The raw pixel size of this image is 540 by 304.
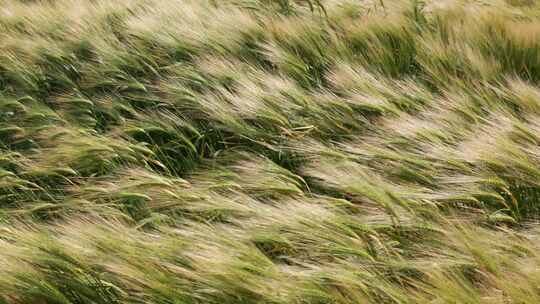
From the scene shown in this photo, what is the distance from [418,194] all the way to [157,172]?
3.07 feet

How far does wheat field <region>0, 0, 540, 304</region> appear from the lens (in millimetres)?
1363

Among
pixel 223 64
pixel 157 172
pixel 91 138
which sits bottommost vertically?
pixel 157 172

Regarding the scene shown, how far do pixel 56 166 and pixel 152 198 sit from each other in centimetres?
42

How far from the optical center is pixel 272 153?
198 cm

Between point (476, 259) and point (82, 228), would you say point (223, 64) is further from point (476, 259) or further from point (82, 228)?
point (476, 259)

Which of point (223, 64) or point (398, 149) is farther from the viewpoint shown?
point (223, 64)

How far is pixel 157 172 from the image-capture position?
2.01 meters

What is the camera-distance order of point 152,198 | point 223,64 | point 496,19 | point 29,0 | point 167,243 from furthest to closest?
point 29,0
point 496,19
point 223,64
point 152,198
point 167,243

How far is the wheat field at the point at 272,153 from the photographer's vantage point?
136cm

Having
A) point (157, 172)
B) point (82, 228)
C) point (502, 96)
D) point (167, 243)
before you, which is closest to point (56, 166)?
point (157, 172)

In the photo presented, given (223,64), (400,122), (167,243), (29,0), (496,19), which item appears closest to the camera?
(167,243)

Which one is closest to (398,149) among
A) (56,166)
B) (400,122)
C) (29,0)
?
(400,122)

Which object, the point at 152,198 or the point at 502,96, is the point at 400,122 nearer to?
the point at 502,96

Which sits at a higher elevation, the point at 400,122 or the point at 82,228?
the point at 400,122
